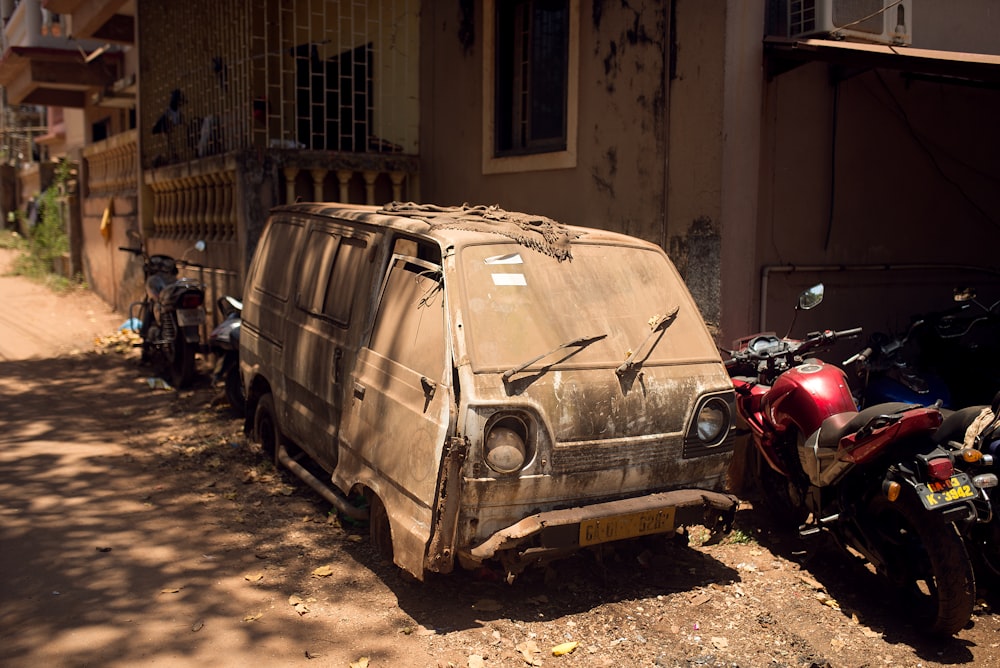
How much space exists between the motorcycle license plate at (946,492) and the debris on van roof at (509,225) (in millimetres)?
2083

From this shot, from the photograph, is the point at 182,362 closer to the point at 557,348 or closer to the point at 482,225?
the point at 482,225

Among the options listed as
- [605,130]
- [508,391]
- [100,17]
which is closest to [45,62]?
[100,17]

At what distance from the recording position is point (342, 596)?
4.45m

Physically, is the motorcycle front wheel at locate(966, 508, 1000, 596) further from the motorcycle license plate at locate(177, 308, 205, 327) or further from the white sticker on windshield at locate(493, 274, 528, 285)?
the motorcycle license plate at locate(177, 308, 205, 327)

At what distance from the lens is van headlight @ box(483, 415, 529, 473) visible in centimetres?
396

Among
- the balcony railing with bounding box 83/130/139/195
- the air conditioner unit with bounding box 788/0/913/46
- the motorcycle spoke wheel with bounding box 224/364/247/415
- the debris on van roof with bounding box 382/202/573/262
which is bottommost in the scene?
the motorcycle spoke wheel with bounding box 224/364/247/415

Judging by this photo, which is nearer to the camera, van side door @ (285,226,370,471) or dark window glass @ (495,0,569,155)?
van side door @ (285,226,370,471)

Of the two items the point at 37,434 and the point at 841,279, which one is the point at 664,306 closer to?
the point at 841,279

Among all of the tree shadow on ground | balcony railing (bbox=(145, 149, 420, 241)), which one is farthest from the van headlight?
balcony railing (bbox=(145, 149, 420, 241))

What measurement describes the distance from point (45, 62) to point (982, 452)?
53.1 feet

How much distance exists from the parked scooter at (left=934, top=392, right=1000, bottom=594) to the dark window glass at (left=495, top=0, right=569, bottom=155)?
13.9ft

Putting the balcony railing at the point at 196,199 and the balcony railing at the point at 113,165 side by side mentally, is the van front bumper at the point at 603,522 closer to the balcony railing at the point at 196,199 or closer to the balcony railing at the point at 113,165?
the balcony railing at the point at 196,199

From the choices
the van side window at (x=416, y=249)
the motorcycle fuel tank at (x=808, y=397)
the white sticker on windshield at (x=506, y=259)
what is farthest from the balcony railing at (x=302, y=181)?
the motorcycle fuel tank at (x=808, y=397)

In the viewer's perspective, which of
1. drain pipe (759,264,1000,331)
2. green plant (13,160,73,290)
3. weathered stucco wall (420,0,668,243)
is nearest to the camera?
drain pipe (759,264,1000,331)
